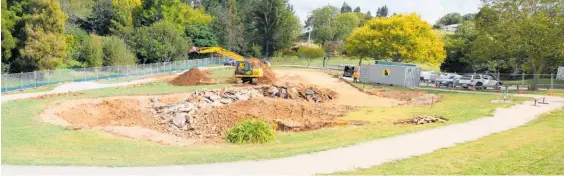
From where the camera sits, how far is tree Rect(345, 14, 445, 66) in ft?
174

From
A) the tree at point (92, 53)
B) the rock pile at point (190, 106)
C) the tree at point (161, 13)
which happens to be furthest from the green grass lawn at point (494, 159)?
the tree at point (161, 13)

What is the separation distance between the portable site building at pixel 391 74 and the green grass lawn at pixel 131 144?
57.9 feet

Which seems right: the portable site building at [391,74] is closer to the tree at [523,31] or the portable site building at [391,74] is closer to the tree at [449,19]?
the tree at [523,31]

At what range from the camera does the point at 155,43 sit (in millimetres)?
57625

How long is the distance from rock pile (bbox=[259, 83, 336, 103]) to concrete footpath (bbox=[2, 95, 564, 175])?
15.5 m

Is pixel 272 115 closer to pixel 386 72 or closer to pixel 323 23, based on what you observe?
pixel 386 72

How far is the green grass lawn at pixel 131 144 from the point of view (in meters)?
12.1

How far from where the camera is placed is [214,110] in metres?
24.2

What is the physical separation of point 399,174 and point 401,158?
2.42 m

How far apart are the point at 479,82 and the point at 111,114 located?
2989 cm

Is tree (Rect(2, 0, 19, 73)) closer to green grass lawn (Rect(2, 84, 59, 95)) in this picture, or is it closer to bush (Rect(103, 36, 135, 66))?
green grass lawn (Rect(2, 84, 59, 95))

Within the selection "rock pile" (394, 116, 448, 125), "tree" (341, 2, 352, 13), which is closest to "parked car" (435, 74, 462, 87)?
"rock pile" (394, 116, 448, 125)

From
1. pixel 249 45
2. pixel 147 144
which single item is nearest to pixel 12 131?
pixel 147 144

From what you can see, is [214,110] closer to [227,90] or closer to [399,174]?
[227,90]
